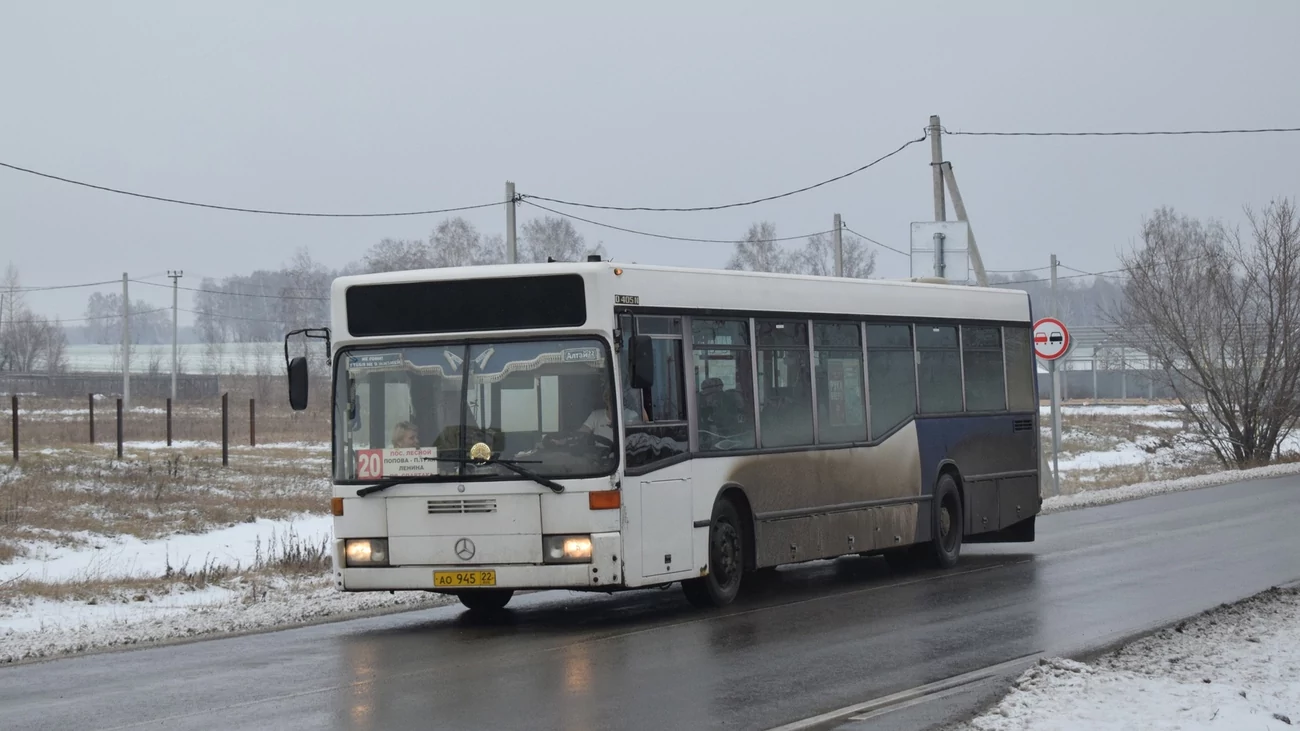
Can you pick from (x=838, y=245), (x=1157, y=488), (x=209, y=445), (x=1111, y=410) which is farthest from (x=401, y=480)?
(x=1111, y=410)

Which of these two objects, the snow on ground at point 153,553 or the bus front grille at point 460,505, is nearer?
the bus front grille at point 460,505

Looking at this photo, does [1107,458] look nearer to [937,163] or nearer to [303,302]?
[937,163]

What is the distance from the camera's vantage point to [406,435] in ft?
40.9

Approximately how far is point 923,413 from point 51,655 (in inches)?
355

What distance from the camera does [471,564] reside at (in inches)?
479

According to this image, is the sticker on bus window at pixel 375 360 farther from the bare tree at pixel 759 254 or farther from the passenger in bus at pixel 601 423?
the bare tree at pixel 759 254

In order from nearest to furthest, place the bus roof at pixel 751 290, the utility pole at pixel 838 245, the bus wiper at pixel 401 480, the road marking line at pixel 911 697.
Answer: the road marking line at pixel 911 697
the bus wiper at pixel 401 480
the bus roof at pixel 751 290
the utility pole at pixel 838 245

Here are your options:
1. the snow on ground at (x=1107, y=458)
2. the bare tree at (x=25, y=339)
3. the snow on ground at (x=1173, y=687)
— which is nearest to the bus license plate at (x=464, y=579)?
the snow on ground at (x=1173, y=687)

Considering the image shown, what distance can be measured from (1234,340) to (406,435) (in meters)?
31.5

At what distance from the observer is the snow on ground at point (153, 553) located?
20.8 meters

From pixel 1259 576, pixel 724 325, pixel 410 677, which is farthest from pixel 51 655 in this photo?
pixel 1259 576

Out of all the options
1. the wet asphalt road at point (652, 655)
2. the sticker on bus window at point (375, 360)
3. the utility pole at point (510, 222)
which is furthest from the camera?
the utility pole at point (510, 222)

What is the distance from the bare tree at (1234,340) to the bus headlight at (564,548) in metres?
30.8

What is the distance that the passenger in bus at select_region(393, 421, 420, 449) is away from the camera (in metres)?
12.4
